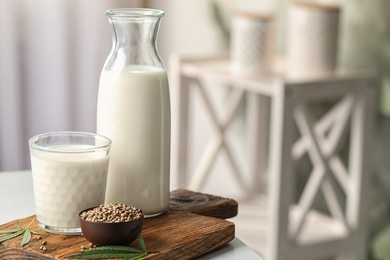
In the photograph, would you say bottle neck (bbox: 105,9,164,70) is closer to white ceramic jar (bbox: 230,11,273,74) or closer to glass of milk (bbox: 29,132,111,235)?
glass of milk (bbox: 29,132,111,235)

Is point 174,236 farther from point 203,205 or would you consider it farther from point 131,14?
point 131,14

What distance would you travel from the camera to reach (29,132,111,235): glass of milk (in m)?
1.01

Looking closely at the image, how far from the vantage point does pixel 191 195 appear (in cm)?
122

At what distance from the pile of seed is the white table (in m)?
0.11

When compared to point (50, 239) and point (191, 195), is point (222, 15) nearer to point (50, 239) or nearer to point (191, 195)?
point (191, 195)

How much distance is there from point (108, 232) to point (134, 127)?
178mm

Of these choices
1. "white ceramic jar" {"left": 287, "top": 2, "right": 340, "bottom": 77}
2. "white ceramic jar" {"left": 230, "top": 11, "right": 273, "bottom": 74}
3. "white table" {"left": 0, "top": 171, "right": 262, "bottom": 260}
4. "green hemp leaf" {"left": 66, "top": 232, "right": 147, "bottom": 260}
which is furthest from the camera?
"white ceramic jar" {"left": 230, "top": 11, "right": 273, "bottom": 74}

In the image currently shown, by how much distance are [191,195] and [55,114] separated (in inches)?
73.4

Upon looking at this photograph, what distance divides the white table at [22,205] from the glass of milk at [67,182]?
0.15m

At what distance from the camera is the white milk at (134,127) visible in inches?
42.4

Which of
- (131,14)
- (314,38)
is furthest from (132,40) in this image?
(314,38)

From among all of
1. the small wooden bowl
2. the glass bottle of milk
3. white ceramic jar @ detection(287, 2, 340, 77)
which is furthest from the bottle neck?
white ceramic jar @ detection(287, 2, 340, 77)

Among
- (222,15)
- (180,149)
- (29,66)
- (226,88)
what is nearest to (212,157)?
(180,149)

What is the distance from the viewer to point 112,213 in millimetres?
992
